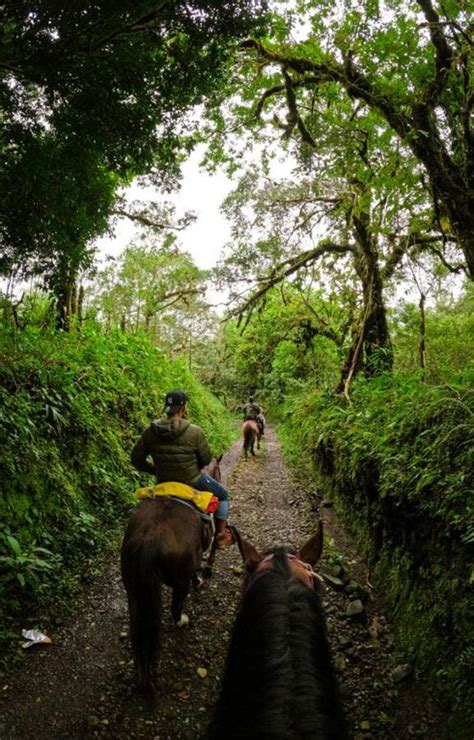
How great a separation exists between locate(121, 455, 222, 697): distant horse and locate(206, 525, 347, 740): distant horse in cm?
121

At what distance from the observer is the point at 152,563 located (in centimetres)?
318

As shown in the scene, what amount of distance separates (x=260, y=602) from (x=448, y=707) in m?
1.97

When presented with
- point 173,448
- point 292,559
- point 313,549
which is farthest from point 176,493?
point 292,559

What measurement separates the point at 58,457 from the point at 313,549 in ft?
13.1

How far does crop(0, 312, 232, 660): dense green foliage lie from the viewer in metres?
4.15

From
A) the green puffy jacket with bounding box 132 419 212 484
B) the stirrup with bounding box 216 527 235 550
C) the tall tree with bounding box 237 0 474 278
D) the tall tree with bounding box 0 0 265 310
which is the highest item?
the tall tree with bounding box 237 0 474 278

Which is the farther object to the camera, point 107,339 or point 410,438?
point 107,339

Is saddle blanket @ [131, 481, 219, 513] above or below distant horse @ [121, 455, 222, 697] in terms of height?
above

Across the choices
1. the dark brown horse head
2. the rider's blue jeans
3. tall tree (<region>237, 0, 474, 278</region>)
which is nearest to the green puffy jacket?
the rider's blue jeans

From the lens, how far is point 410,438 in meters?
5.39

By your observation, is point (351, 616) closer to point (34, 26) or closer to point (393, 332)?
point (34, 26)

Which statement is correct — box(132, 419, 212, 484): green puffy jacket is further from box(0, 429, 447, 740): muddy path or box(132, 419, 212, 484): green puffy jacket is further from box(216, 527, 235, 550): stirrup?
box(0, 429, 447, 740): muddy path

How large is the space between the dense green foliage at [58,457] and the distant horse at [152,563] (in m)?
1.29

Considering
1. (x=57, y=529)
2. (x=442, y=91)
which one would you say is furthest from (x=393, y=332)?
(x=57, y=529)
